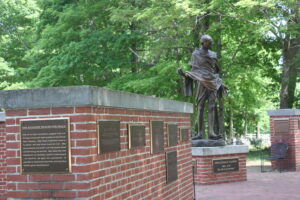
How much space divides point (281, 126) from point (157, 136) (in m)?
11.4

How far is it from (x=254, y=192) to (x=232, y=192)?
557 mm

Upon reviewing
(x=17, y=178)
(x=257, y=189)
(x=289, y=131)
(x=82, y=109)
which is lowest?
(x=257, y=189)

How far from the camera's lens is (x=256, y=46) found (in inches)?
898

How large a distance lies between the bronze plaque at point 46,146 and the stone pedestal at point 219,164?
8.76 metres

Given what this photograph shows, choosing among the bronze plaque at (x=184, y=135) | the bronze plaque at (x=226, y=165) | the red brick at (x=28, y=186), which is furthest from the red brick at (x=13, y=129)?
the bronze plaque at (x=226, y=165)

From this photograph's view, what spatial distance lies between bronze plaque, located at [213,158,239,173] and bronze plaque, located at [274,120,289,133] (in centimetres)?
443

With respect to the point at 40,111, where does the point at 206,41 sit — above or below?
above

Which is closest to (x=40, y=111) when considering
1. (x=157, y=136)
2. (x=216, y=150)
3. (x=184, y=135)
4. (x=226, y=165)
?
(x=157, y=136)

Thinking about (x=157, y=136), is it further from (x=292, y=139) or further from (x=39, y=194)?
(x=292, y=139)

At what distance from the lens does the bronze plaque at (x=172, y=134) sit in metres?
8.56

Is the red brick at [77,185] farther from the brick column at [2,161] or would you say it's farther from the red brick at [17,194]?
the brick column at [2,161]

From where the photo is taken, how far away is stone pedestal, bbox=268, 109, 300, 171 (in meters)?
17.7

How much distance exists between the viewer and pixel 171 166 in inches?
333

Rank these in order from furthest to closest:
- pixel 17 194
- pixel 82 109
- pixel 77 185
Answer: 1. pixel 17 194
2. pixel 82 109
3. pixel 77 185
